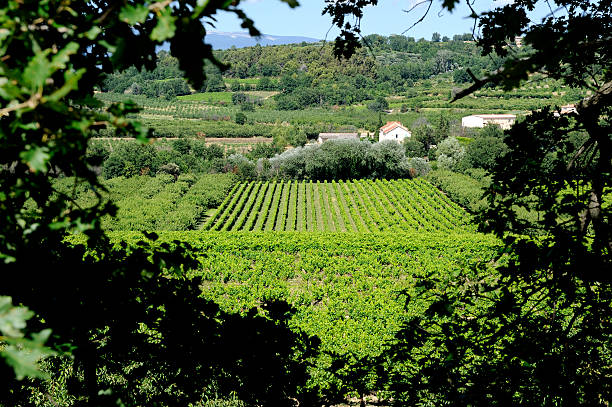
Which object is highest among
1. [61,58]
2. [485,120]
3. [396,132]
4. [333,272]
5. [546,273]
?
[61,58]

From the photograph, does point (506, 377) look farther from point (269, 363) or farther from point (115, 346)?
point (115, 346)

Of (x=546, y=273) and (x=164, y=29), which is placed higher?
(x=164, y=29)

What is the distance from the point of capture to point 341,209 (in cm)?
3594

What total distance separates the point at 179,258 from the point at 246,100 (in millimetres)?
144590

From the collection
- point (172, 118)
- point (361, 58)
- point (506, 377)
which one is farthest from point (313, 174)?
point (361, 58)

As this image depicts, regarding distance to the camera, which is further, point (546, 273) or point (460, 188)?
point (460, 188)

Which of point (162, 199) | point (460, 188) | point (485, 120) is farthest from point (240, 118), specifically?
point (460, 188)

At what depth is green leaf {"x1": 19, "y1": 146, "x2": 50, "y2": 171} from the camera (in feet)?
5.84

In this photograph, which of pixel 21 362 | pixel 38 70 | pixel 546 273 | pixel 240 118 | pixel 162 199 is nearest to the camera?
pixel 21 362

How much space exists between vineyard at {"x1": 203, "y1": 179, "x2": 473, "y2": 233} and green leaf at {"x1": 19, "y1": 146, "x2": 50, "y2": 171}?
92.8 feet

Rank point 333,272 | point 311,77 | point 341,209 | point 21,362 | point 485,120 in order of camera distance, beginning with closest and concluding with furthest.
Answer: point 21,362, point 333,272, point 341,209, point 485,120, point 311,77

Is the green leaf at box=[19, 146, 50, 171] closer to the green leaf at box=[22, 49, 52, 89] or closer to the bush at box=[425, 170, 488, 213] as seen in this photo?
the green leaf at box=[22, 49, 52, 89]

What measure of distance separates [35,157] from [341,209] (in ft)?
113

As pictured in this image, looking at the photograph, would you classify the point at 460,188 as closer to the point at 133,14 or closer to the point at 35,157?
the point at 133,14
